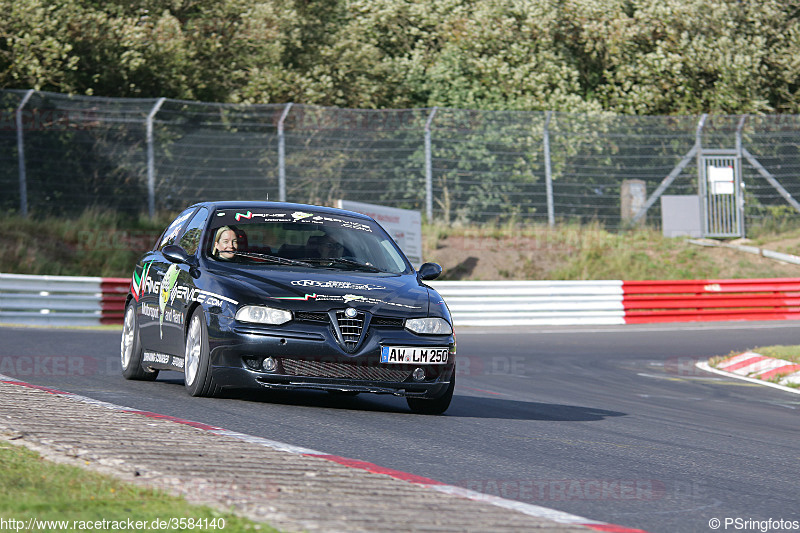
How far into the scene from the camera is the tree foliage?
29875 mm

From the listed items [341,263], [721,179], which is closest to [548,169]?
[721,179]

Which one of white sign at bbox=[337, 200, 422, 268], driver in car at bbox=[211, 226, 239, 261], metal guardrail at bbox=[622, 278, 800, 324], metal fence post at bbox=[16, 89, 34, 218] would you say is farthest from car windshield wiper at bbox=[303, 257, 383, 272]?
metal fence post at bbox=[16, 89, 34, 218]

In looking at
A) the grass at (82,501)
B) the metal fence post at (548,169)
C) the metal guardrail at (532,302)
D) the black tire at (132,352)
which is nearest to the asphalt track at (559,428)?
the black tire at (132,352)

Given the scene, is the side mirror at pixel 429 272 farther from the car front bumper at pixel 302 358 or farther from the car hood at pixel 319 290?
the car front bumper at pixel 302 358

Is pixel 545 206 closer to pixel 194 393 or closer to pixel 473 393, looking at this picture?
pixel 473 393

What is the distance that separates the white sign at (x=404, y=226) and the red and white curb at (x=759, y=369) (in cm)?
923

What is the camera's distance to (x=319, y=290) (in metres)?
8.22

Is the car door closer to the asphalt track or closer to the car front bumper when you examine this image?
the asphalt track

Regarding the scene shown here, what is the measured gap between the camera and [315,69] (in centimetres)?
3228

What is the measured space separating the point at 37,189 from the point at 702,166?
15.8 metres

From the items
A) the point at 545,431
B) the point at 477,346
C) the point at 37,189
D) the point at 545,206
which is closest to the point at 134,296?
the point at 545,431

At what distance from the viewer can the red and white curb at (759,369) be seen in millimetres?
14031

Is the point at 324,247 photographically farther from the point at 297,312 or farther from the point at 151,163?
the point at 151,163

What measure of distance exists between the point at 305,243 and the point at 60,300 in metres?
11.7
